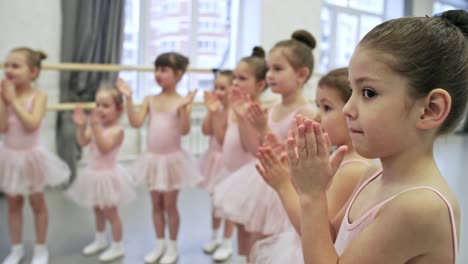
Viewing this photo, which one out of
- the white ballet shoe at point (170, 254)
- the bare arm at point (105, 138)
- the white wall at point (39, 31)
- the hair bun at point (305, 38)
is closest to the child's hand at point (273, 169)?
the hair bun at point (305, 38)

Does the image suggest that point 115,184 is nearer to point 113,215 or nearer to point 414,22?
point 113,215

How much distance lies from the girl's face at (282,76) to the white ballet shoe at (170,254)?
999mm

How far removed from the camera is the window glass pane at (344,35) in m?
5.77

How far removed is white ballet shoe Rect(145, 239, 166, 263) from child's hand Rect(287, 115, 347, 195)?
1.60m

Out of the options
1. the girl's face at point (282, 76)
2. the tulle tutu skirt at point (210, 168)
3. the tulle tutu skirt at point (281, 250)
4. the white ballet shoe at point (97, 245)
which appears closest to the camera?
the tulle tutu skirt at point (281, 250)

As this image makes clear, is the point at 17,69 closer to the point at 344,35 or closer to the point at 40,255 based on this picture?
the point at 40,255

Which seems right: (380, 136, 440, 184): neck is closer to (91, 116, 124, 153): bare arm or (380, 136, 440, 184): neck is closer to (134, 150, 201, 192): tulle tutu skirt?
(134, 150, 201, 192): tulle tutu skirt

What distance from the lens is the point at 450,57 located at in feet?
2.12

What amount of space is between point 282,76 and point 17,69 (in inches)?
50.8

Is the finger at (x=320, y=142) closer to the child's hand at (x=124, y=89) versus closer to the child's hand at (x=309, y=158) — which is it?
the child's hand at (x=309, y=158)

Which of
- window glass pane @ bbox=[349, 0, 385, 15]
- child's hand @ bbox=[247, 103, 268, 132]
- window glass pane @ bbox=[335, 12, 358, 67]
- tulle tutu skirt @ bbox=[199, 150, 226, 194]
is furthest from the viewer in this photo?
window glass pane @ bbox=[349, 0, 385, 15]

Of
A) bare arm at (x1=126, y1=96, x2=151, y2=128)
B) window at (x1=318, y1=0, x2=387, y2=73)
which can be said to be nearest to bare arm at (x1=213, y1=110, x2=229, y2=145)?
bare arm at (x1=126, y1=96, x2=151, y2=128)

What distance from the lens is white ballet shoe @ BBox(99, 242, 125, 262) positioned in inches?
84.5

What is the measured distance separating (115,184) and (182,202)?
0.99 m
